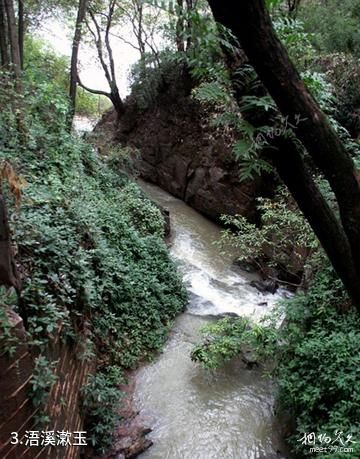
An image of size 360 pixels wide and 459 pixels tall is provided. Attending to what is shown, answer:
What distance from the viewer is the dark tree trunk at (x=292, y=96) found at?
5.66 feet

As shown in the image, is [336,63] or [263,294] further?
[336,63]

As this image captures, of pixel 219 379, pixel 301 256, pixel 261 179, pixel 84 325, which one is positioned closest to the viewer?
pixel 84 325

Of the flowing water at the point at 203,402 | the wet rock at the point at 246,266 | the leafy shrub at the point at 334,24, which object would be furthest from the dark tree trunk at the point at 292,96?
the leafy shrub at the point at 334,24

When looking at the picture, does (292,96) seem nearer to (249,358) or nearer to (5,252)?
(5,252)

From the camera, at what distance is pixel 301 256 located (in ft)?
21.0

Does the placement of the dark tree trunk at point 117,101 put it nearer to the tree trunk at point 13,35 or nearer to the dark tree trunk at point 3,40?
the dark tree trunk at point 3,40

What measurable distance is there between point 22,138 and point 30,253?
10.2 ft

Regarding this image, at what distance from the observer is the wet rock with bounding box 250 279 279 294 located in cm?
736

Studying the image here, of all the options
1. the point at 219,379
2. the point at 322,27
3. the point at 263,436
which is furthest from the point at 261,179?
the point at 263,436

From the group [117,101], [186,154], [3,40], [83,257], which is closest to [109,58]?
[117,101]

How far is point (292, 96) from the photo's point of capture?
1.96 m

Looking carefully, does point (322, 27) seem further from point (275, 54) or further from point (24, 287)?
point (24, 287)

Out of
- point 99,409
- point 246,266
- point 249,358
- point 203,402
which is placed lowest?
point 203,402

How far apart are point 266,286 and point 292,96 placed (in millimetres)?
5979
